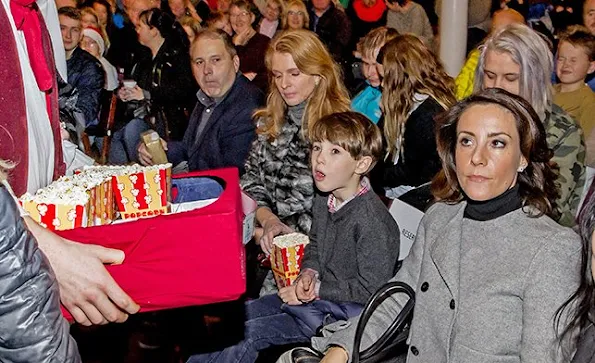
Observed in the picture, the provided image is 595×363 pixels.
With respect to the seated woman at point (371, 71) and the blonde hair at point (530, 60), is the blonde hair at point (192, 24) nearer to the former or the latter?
the seated woman at point (371, 71)

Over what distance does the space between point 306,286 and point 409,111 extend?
1281 mm

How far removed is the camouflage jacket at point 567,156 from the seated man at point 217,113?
5.63ft

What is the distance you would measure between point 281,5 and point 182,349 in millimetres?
6026

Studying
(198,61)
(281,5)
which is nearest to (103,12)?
(281,5)

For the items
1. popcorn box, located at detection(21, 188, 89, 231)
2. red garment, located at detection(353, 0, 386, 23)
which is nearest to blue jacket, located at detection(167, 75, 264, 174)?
popcorn box, located at detection(21, 188, 89, 231)

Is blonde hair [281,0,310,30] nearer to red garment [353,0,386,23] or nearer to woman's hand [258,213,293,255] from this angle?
red garment [353,0,386,23]

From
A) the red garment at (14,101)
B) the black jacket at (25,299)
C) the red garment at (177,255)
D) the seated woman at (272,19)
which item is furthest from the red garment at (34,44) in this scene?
the seated woman at (272,19)

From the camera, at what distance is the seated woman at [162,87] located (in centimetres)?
677

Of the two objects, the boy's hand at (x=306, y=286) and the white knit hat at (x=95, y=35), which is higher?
the white knit hat at (x=95, y=35)

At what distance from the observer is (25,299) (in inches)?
71.2

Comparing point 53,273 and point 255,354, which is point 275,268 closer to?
point 255,354

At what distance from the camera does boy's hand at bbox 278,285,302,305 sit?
378 centimetres

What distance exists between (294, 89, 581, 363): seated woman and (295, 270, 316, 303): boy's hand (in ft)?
2.39

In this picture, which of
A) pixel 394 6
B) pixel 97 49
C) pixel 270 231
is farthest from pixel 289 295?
pixel 394 6
